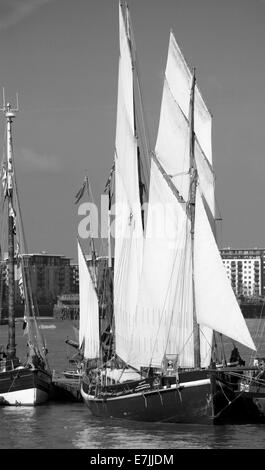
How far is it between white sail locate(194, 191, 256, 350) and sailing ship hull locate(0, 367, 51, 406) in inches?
528

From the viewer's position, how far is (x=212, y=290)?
5472cm

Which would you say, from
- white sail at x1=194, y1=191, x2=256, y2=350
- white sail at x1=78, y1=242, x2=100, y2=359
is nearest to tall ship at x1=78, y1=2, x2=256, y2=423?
white sail at x1=194, y1=191, x2=256, y2=350

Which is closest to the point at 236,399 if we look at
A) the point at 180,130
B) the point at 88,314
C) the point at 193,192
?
the point at 193,192

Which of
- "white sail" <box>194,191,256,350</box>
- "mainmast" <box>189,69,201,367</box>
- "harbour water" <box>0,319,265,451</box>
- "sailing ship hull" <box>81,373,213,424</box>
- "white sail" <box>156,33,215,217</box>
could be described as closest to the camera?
"harbour water" <box>0,319,265,451</box>

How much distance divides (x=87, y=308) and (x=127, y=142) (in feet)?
44.5

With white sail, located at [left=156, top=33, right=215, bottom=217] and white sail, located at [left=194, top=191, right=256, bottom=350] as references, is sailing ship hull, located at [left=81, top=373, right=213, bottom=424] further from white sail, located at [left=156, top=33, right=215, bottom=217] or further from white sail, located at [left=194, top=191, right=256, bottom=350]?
white sail, located at [left=156, top=33, right=215, bottom=217]

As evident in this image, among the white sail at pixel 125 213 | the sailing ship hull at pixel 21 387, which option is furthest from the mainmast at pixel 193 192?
the sailing ship hull at pixel 21 387

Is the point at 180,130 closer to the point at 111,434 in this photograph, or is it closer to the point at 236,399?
the point at 236,399

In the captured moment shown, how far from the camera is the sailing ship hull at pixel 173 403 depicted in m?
53.1

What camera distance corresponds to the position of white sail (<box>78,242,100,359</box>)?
72.4m

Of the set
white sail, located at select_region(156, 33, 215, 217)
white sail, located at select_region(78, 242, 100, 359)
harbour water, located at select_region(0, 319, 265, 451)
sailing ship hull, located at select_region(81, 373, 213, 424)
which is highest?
white sail, located at select_region(156, 33, 215, 217)

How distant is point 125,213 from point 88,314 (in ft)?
39.6
